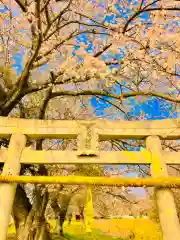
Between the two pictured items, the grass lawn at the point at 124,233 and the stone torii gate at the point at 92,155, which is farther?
the grass lawn at the point at 124,233

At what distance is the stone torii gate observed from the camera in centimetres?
404

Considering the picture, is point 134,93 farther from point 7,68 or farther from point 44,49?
point 7,68

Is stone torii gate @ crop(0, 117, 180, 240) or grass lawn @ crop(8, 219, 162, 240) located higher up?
grass lawn @ crop(8, 219, 162, 240)

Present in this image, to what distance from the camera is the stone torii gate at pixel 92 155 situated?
13.3ft

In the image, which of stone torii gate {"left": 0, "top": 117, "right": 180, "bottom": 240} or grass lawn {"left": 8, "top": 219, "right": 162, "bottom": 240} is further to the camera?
grass lawn {"left": 8, "top": 219, "right": 162, "bottom": 240}

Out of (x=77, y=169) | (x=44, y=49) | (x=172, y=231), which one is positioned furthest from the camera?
(x=77, y=169)

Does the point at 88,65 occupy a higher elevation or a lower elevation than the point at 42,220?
higher

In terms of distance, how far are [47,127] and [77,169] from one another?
5.05 meters

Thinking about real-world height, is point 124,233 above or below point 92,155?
above

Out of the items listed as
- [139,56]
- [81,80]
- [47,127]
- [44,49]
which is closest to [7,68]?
[44,49]

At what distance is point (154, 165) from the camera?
443 centimetres

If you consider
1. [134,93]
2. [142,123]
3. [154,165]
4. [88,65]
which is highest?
[88,65]

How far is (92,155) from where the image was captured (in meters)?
4.57

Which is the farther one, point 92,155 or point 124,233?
point 124,233
